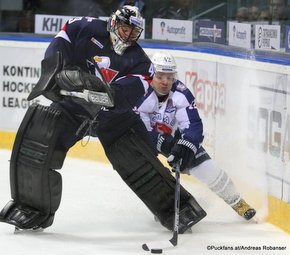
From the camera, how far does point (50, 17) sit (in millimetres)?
8586

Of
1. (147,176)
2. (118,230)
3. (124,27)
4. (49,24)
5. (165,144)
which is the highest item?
(124,27)

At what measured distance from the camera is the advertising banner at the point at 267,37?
251 inches

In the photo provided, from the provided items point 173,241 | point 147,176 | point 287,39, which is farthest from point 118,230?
point 287,39

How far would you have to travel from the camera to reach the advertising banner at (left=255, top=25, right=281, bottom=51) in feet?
20.9

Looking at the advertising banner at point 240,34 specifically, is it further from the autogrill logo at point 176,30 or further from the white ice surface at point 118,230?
the white ice surface at point 118,230

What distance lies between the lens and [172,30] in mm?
7906

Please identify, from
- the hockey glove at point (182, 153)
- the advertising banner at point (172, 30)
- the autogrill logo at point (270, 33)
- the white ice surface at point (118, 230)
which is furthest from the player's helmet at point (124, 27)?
the advertising banner at point (172, 30)

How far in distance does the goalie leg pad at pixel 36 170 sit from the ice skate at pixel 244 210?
105cm

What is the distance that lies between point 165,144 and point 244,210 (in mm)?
576

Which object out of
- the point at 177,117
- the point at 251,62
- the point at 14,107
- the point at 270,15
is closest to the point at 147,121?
the point at 177,117

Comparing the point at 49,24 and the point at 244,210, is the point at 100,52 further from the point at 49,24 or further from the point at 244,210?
the point at 49,24

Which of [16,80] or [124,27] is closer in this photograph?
[124,27]

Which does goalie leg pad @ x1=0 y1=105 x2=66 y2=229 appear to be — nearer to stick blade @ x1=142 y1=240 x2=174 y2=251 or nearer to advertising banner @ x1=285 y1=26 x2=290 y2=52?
stick blade @ x1=142 y1=240 x2=174 y2=251

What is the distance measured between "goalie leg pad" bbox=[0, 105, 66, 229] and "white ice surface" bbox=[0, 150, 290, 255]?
3.8 inches
